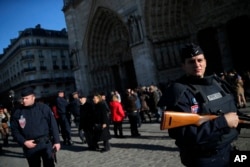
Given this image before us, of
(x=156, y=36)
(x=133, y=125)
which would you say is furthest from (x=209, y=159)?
(x=156, y=36)

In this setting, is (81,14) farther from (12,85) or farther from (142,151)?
(12,85)

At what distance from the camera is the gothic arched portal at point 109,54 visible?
71.3 ft

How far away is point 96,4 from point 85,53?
13.9 feet

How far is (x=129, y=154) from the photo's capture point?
22.4ft

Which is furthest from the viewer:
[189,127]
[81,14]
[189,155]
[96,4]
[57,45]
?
[57,45]

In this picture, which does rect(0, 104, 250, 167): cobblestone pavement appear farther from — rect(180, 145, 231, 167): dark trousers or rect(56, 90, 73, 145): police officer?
rect(180, 145, 231, 167): dark trousers

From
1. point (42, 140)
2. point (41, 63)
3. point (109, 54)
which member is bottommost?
point (42, 140)

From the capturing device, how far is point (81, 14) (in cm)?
2369

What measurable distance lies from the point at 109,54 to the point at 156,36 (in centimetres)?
656

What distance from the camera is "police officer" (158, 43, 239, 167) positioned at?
2.01 metres

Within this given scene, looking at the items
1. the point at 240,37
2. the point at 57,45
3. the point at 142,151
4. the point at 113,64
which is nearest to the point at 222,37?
the point at 240,37

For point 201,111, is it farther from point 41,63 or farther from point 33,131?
point 41,63

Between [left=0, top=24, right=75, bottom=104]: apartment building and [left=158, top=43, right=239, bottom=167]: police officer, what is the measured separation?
46.6 meters

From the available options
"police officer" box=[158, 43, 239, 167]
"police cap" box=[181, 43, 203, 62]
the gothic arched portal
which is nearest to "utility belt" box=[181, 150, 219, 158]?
"police officer" box=[158, 43, 239, 167]
